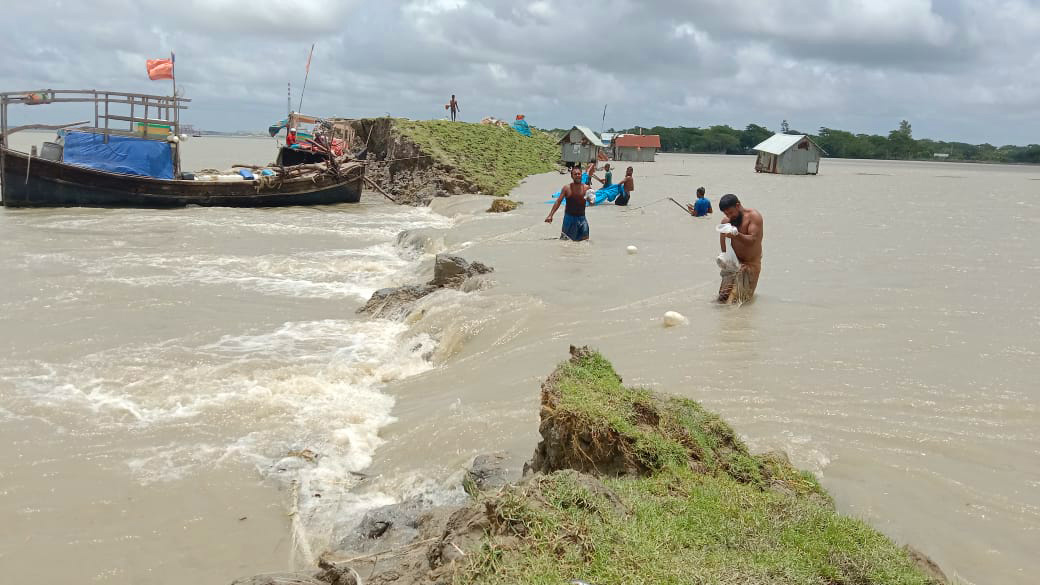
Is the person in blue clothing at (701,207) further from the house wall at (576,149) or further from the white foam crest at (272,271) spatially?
the house wall at (576,149)

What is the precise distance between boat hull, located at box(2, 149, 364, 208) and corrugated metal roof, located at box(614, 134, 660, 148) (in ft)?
124

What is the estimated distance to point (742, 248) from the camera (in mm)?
8984

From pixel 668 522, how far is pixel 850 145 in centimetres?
10541

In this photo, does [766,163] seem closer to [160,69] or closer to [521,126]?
[521,126]

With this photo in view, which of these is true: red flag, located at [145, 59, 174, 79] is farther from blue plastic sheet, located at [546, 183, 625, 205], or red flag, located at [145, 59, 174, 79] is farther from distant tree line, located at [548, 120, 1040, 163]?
distant tree line, located at [548, 120, 1040, 163]

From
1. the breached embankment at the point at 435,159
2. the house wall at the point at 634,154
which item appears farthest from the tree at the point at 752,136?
the breached embankment at the point at 435,159

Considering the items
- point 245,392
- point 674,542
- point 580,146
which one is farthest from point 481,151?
point 674,542

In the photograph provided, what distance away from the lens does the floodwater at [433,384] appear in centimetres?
459

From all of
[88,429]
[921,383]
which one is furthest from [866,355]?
[88,429]

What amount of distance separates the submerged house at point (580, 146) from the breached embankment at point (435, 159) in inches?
275

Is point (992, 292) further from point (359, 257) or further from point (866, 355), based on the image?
point (359, 257)

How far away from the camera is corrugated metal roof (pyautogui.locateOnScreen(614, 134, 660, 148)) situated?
2325 inches

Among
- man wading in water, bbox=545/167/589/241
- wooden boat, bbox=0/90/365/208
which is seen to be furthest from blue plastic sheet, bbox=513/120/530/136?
man wading in water, bbox=545/167/589/241

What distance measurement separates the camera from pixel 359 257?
1558 cm
